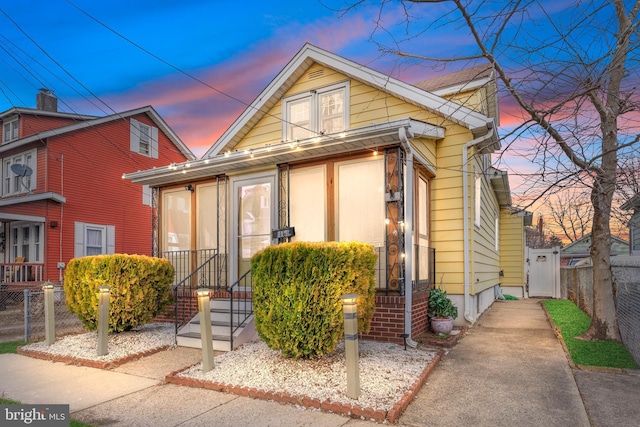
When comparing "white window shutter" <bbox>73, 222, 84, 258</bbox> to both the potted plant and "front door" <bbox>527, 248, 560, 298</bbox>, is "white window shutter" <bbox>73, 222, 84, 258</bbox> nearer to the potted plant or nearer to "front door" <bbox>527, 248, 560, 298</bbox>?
the potted plant

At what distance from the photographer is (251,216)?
8.67 meters

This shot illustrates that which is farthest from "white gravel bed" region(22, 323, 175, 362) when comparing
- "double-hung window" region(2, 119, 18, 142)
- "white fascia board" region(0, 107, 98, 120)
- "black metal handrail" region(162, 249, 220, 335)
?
"double-hung window" region(2, 119, 18, 142)

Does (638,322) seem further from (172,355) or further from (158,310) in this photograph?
(158,310)

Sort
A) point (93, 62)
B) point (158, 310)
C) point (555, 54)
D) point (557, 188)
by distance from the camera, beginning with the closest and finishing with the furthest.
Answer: point (555, 54), point (557, 188), point (158, 310), point (93, 62)

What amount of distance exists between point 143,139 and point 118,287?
13704 mm

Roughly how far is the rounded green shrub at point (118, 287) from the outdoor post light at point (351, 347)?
4.55 metres

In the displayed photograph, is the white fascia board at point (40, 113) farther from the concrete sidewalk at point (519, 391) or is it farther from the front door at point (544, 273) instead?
the front door at point (544, 273)

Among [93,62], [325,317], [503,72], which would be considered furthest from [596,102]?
[93,62]

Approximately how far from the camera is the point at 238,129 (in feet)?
35.0

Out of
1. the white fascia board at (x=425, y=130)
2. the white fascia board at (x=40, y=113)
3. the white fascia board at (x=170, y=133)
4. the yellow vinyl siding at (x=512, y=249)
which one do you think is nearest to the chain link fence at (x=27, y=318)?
the white fascia board at (x=40, y=113)

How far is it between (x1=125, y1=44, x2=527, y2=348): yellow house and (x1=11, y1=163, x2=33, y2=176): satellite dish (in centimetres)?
829

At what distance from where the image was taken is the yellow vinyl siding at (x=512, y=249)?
15.6m

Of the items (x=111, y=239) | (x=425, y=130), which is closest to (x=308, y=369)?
(x=425, y=130)

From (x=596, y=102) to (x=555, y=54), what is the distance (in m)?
1.71
